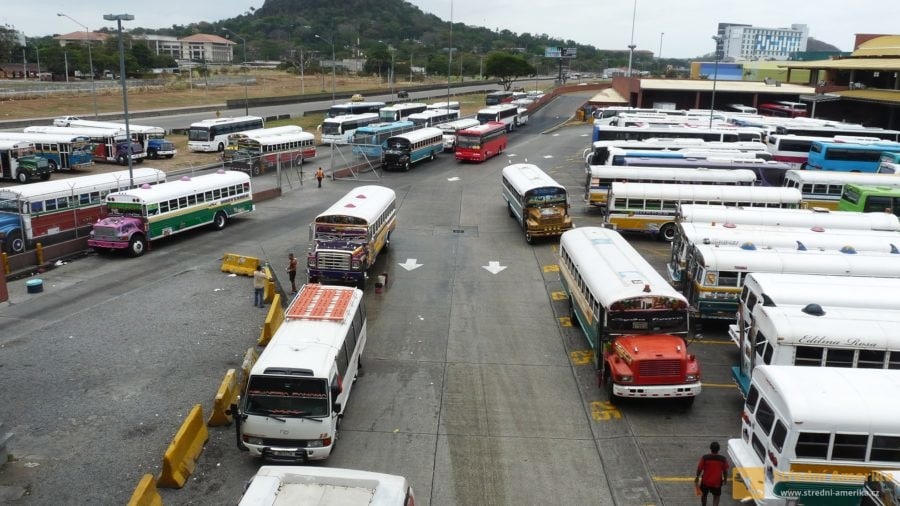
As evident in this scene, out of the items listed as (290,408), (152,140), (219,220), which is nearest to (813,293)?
(290,408)

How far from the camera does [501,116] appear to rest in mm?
74125

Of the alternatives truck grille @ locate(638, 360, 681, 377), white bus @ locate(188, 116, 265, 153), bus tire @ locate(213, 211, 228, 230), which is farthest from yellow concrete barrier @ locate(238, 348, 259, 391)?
white bus @ locate(188, 116, 265, 153)

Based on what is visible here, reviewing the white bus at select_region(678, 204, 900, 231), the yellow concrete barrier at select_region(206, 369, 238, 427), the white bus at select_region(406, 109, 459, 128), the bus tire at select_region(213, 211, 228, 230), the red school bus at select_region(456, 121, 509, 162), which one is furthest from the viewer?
the white bus at select_region(406, 109, 459, 128)

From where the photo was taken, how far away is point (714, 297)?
71.3 feet

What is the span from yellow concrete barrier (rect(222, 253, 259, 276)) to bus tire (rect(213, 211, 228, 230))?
6.71 meters

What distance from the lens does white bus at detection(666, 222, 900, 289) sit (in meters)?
23.4

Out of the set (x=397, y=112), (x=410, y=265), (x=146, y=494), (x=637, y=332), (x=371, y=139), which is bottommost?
(x=410, y=265)

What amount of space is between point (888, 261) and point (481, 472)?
15.3 meters

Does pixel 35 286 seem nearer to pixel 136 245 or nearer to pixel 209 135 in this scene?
pixel 136 245

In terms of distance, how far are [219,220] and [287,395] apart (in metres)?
22.4

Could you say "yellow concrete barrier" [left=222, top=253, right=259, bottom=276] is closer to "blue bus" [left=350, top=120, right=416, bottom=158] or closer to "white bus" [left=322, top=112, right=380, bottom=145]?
"blue bus" [left=350, top=120, right=416, bottom=158]

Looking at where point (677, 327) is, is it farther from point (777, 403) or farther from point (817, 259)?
point (817, 259)

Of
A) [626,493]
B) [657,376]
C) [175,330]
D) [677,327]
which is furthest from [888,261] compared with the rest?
[175,330]

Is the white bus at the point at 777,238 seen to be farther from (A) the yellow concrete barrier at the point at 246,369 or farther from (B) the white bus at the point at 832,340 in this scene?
(A) the yellow concrete barrier at the point at 246,369
